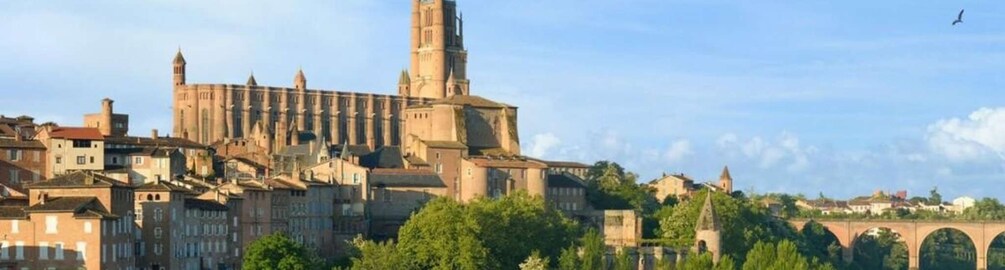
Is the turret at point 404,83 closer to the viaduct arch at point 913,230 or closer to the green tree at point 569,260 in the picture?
the viaduct arch at point 913,230

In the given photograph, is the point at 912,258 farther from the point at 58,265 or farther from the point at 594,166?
the point at 58,265

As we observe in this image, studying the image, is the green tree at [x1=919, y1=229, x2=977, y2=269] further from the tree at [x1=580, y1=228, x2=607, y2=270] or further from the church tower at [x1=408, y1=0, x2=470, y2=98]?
the tree at [x1=580, y1=228, x2=607, y2=270]

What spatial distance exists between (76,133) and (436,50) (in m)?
73.7

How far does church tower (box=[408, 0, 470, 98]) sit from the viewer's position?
566 feet

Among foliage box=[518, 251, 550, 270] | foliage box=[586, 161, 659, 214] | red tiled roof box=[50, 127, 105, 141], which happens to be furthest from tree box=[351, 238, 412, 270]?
foliage box=[586, 161, 659, 214]

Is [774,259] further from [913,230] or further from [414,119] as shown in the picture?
[913,230]

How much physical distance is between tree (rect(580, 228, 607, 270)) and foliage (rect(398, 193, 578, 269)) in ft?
9.02

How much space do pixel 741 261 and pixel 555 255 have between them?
1616cm

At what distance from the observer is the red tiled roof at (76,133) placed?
3944 inches

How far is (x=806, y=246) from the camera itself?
148 metres

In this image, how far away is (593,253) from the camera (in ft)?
321

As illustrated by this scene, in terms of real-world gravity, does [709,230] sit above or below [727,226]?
below

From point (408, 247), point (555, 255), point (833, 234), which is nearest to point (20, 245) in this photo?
point (408, 247)

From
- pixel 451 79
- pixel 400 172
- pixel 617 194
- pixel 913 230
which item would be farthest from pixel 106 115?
pixel 913 230
